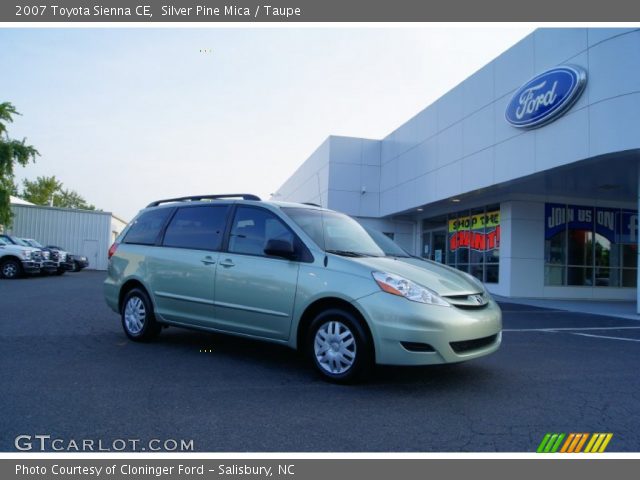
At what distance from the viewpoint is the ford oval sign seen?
11719 mm

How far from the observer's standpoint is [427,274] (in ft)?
15.1

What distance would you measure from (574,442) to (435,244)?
19.6 m

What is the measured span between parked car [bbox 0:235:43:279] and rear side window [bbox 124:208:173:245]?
15.3 metres

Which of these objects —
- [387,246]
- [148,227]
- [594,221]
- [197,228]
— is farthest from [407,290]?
[594,221]

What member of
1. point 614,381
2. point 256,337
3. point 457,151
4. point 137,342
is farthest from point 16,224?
point 614,381

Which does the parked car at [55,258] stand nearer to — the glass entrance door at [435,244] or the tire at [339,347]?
the glass entrance door at [435,244]

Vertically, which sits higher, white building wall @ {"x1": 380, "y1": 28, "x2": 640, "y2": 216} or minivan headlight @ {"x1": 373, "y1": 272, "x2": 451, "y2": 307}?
white building wall @ {"x1": 380, "y1": 28, "x2": 640, "y2": 216}

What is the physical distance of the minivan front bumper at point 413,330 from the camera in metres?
4.07

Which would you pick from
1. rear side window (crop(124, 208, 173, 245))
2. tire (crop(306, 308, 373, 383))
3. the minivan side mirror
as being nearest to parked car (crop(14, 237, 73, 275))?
rear side window (crop(124, 208, 173, 245))

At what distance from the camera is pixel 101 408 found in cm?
366

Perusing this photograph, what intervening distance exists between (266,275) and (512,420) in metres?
2.54

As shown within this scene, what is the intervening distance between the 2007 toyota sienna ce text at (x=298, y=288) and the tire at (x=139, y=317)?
1 centimetres

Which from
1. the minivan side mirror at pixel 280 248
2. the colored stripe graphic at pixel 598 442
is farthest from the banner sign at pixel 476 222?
the colored stripe graphic at pixel 598 442

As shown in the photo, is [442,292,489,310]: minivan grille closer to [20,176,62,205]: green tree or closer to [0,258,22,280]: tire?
[0,258,22,280]: tire
